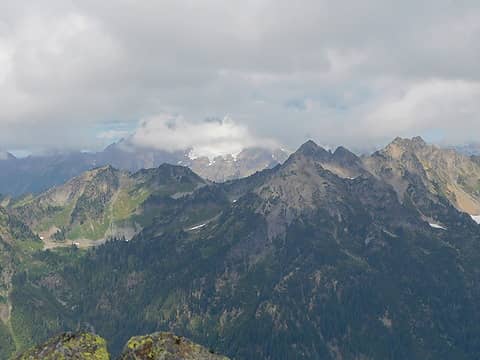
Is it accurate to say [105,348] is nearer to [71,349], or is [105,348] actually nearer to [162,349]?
[71,349]

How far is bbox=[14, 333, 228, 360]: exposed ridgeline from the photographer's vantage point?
192 feet

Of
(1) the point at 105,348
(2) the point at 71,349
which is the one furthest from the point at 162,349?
(2) the point at 71,349

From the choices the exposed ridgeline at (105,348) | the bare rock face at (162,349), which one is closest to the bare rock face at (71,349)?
the exposed ridgeline at (105,348)

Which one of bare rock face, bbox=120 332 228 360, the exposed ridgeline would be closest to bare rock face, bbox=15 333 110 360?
the exposed ridgeline

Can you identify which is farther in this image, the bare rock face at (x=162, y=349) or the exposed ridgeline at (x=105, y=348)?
the bare rock face at (x=162, y=349)

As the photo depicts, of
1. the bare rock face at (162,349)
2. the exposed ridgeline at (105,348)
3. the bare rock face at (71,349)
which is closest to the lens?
the bare rock face at (71,349)

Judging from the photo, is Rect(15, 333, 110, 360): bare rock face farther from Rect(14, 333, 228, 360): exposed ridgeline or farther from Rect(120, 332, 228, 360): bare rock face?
Rect(120, 332, 228, 360): bare rock face

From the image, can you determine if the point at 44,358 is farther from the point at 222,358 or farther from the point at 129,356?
the point at 222,358

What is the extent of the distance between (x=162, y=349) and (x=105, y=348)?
278 inches

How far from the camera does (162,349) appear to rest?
2333 inches

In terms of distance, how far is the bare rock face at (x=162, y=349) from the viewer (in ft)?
193

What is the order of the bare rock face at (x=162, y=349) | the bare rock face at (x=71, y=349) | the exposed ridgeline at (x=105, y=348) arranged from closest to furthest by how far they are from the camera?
the bare rock face at (x=71, y=349), the exposed ridgeline at (x=105, y=348), the bare rock face at (x=162, y=349)

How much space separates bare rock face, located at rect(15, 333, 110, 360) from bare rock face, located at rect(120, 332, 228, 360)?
3232 mm

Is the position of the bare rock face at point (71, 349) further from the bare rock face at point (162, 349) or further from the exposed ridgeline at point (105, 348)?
the bare rock face at point (162, 349)
